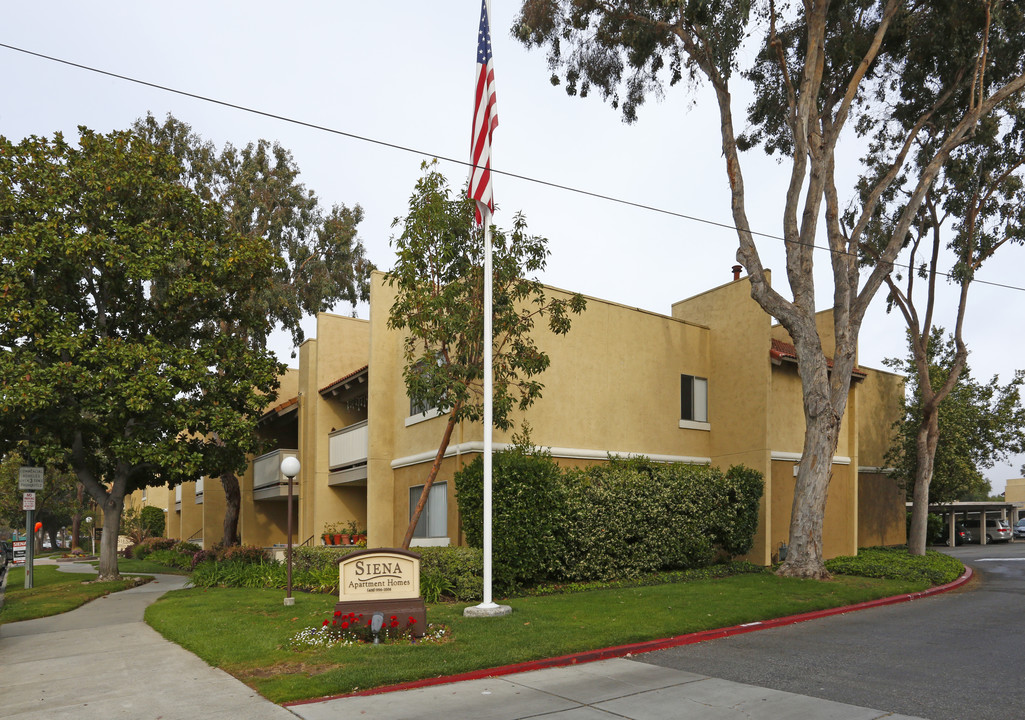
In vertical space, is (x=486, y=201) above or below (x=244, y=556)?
above

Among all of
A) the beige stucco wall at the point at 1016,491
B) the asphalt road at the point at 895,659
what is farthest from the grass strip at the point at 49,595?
the beige stucco wall at the point at 1016,491

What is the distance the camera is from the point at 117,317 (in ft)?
80.4

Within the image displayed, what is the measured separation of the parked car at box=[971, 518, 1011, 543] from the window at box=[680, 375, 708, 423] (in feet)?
112

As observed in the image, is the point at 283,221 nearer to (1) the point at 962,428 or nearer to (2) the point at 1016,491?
→ (1) the point at 962,428

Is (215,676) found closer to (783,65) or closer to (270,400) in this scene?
(270,400)

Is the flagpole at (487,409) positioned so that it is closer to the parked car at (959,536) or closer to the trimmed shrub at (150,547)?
the trimmed shrub at (150,547)

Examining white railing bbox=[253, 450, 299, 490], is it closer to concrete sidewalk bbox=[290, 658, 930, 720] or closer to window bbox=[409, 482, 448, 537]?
window bbox=[409, 482, 448, 537]

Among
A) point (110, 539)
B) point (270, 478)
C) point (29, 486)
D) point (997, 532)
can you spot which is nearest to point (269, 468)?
point (270, 478)

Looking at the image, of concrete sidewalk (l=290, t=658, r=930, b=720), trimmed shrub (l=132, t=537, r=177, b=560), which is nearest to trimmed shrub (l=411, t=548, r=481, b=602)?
concrete sidewalk (l=290, t=658, r=930, b=720)

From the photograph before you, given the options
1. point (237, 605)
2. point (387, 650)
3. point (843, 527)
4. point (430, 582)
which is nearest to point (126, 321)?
point (237, 605)

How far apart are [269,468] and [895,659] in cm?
2460

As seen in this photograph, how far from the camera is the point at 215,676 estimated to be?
33.1 ft

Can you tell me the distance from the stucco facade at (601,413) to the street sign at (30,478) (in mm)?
7035

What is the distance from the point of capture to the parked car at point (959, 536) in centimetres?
4600
